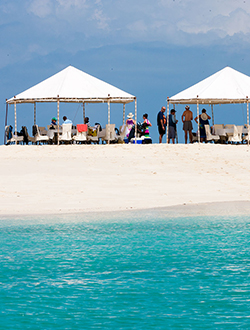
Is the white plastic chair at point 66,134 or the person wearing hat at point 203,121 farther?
the person wearing hat at point 203,121

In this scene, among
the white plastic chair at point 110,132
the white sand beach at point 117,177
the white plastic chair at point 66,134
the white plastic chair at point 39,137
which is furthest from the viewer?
the white plastic chair at point 39,137

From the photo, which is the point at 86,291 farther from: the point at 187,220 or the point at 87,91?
the point at 87,91

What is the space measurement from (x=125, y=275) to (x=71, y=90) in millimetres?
19306

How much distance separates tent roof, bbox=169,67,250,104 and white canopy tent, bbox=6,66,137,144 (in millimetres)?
2501

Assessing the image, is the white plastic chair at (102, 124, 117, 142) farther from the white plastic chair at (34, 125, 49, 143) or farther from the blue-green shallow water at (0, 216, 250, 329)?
the blue-green shallow water at (0, 216, 250, 329)

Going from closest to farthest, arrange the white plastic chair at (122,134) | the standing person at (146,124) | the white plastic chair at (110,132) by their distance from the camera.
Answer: the standing person at (146,124) → the white plastic chair at (110,132) → the white plastic chair at (122,134)

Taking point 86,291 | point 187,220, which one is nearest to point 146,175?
point 187,220

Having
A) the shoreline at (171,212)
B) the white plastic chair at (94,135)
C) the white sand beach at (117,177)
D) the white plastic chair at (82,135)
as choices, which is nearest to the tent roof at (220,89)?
the white sand beach at (117,177)

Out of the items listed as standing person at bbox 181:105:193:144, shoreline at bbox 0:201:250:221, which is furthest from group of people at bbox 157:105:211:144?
shoreline at bbox 0:201:250:221

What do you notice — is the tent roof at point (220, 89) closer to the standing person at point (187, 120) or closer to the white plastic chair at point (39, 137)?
the standing person at point (187, 120)

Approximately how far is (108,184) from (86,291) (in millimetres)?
10970

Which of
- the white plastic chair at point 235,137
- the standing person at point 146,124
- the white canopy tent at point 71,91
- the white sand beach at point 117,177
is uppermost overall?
the white canopy tent at point 71,91

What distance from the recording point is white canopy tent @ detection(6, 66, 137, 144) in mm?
26203

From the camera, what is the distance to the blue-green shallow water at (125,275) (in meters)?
6.20
